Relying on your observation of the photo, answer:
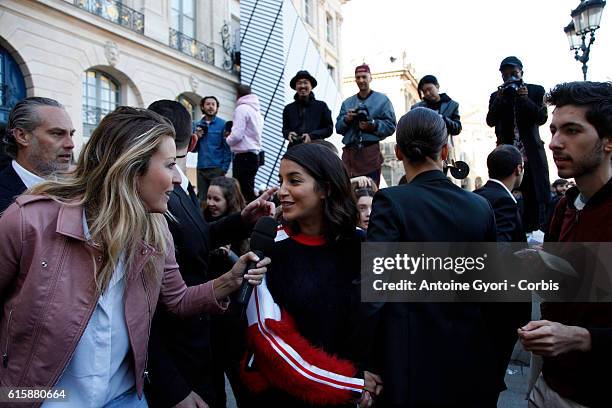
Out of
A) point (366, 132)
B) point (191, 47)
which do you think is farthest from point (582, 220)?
point (191, 47)

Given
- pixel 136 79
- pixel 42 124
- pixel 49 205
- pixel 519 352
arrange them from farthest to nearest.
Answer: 1. pixel 136 79
2. pixel 519 352
3. pixel 42 124
4. pixel 49 205

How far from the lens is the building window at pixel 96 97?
15195 mm

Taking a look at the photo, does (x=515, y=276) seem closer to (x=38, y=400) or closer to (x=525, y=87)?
(x=38, y=400)

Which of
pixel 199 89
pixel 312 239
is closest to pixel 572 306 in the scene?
pixel 312 239

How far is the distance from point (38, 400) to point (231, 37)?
22.8 metres

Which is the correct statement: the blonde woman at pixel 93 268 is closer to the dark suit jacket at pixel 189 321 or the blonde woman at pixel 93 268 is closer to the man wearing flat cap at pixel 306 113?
the dark suit jacket at pixel 189 321

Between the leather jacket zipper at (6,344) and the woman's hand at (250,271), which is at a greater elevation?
the woman's hand at (250,271)

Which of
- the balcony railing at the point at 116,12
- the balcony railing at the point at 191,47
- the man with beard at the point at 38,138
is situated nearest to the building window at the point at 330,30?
the balcony railing at the point at 191,47

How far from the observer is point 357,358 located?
2348mm

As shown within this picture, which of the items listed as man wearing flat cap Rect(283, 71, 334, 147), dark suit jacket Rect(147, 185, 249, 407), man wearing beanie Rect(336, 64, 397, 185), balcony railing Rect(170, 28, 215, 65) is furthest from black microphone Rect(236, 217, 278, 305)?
balcony railing Rect(170, 28, 215, 65)

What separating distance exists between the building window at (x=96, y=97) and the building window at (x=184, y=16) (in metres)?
4.42

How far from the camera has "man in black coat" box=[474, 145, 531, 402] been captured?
246cm

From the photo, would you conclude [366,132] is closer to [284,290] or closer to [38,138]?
[38,138]

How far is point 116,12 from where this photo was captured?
16.0m
